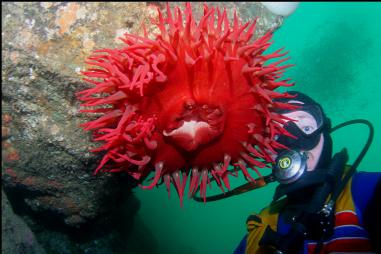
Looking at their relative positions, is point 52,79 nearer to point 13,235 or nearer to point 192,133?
point 192,133

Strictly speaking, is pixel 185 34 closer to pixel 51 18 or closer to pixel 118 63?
pixel 118 63

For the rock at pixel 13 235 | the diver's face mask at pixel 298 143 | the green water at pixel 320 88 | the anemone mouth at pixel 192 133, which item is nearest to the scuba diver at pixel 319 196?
the diver's face mask at pixel 298 143

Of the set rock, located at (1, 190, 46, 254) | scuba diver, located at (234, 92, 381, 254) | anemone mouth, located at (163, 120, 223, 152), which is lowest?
rock, located at (1, 190, 46, 254)

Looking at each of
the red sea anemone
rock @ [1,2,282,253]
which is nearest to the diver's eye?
the red sea anemone

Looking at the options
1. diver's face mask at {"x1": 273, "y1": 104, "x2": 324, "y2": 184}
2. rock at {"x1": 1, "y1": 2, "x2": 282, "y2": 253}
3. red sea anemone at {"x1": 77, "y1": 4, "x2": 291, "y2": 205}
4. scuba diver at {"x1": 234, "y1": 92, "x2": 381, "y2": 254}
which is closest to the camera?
red sea anemone at {"x1": 77, "y1": 4, "x2": 291, "y2": 205}

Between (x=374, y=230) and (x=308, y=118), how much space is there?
3.71 feet

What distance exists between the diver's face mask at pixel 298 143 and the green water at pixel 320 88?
12.2 m

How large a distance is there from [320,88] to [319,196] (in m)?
25.5

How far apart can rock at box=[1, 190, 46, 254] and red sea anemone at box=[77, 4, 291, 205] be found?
1879mm

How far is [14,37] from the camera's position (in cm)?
A: 217

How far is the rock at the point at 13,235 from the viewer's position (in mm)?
2992

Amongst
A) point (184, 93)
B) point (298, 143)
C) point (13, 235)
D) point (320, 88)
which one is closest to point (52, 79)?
Answer: point (184, 93)

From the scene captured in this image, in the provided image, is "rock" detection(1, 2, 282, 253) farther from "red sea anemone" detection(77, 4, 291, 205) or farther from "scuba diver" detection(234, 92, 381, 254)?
"scuba diver" detection(234, 92, 381, 254)

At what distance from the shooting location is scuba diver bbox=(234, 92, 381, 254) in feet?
8.36
